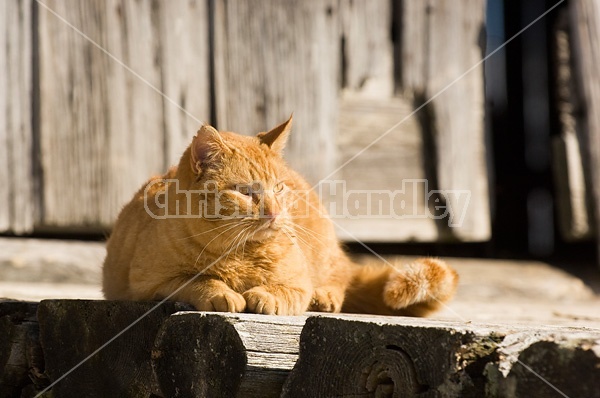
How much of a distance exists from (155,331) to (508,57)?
499 centimetres

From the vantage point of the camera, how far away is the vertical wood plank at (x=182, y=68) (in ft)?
14.4

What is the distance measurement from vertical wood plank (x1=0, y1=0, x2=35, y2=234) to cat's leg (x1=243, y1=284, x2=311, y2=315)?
202cm

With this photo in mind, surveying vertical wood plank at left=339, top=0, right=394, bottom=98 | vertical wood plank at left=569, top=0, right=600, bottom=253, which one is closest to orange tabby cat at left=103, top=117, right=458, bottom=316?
vertical wood plank at left=339, top=0, right=394, bottom=98

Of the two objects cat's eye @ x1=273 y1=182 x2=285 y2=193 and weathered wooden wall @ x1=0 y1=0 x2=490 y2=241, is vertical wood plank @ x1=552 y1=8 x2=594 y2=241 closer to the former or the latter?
weathered wooden wall @ x1=0 y1=0 x2=490 y2=241

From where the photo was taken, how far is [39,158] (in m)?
4.23

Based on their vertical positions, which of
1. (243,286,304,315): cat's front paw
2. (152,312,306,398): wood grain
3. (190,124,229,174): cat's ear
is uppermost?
(190,124,229,174): cat's ear

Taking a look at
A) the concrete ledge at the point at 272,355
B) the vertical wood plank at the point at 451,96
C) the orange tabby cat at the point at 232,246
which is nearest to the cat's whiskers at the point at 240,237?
the orange tabby cat at the point at 232,246

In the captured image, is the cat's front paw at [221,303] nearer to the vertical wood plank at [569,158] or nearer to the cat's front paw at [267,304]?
the cat's front paw at [267,304]

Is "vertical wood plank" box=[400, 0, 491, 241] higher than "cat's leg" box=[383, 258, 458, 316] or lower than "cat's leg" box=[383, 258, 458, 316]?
higher

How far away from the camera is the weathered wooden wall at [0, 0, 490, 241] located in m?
4.22

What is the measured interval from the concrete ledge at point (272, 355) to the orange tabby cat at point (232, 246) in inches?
9.8

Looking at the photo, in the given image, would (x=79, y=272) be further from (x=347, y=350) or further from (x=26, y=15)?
(x=347, y=350)

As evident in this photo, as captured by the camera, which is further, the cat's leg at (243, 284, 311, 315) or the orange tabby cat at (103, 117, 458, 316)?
the orange tabby cat at (103, 117, 458, 316)

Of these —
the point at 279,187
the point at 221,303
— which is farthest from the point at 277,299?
the point at 279,187
